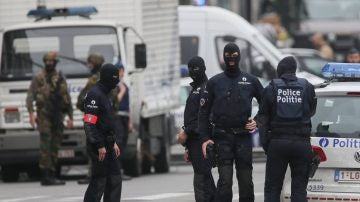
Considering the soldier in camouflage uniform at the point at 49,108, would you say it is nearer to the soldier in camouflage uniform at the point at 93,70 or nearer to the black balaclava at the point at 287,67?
the soldier in camouflage uniform at the point at 93,70

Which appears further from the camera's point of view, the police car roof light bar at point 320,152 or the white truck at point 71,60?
the white truck at point 71,60

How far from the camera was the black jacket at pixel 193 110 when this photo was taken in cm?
1418

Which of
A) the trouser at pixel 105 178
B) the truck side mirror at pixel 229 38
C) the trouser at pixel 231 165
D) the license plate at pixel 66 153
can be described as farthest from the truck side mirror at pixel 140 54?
the trouser at pixel 231 165

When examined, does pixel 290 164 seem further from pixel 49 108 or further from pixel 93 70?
pixel 49 108

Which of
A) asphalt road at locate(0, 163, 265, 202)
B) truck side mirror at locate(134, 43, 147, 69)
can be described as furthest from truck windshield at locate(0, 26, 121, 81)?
asphalt road at locate(0, 163, 265, 202)

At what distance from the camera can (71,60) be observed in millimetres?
20984

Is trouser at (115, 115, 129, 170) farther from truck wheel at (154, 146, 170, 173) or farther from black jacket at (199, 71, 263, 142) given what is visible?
black jacket at (199, 71, 263, 142)

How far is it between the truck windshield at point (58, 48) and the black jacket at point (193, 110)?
21.7 feet

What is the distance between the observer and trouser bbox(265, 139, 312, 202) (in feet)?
42.4

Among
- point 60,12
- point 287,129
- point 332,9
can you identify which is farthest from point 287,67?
point 332,9

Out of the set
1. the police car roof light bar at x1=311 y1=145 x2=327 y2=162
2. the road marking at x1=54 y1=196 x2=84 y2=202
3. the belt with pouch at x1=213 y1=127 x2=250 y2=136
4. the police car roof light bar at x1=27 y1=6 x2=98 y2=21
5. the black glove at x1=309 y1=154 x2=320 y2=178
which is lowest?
the road marking at x1=54 y1=196 x2=84 y2=202

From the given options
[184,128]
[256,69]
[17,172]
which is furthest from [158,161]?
[184,128]

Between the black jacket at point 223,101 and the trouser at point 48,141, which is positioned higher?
the black jacket at point 223,101

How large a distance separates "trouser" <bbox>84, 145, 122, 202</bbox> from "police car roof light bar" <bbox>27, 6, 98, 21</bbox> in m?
7.40
